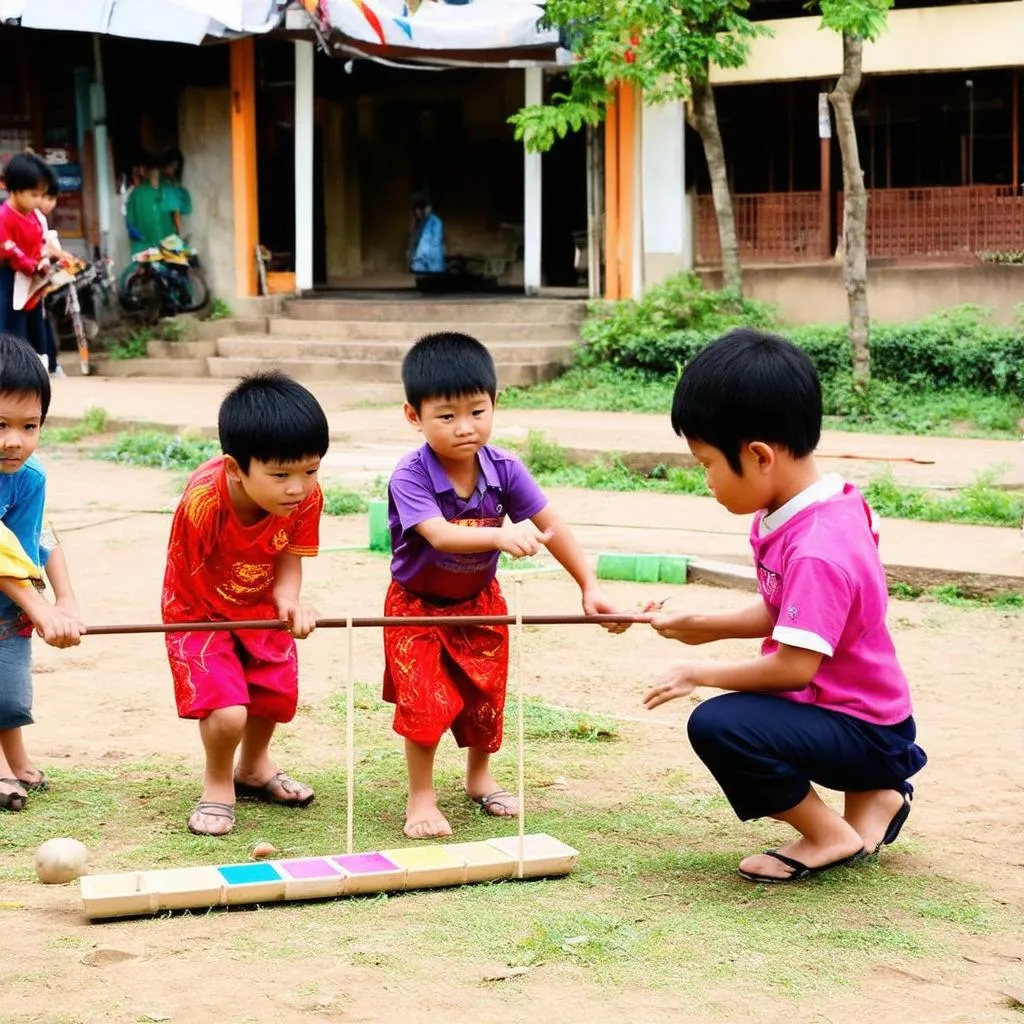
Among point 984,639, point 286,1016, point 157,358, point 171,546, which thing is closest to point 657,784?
point 171,546

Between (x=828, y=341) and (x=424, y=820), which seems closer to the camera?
(x=424, y=820)

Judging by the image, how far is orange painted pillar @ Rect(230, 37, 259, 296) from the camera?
17422mm

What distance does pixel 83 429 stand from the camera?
40.5ft

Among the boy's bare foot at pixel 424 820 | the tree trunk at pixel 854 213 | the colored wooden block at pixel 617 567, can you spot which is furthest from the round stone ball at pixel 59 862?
the tree trunk at pixel 854 213

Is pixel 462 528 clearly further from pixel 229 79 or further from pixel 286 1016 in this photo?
pixel 229 79

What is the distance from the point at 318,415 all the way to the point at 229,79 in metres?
14.6

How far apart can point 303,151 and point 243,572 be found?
14087mm

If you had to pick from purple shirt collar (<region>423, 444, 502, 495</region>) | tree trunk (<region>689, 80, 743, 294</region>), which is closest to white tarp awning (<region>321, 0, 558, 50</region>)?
tree trunk (<region>689, 80, 743, 294</region>)

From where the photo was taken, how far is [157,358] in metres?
17.0

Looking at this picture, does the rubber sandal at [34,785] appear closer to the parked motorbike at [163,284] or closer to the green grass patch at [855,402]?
the green grass patch at [855,402]

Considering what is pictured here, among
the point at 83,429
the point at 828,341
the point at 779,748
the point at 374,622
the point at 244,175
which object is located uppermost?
the point at 244,175

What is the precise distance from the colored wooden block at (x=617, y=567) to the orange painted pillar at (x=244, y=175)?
11.2 metres

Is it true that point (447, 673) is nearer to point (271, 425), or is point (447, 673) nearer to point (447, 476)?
point (447, 476)

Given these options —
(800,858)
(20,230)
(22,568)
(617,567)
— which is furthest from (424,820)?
(20,230)
